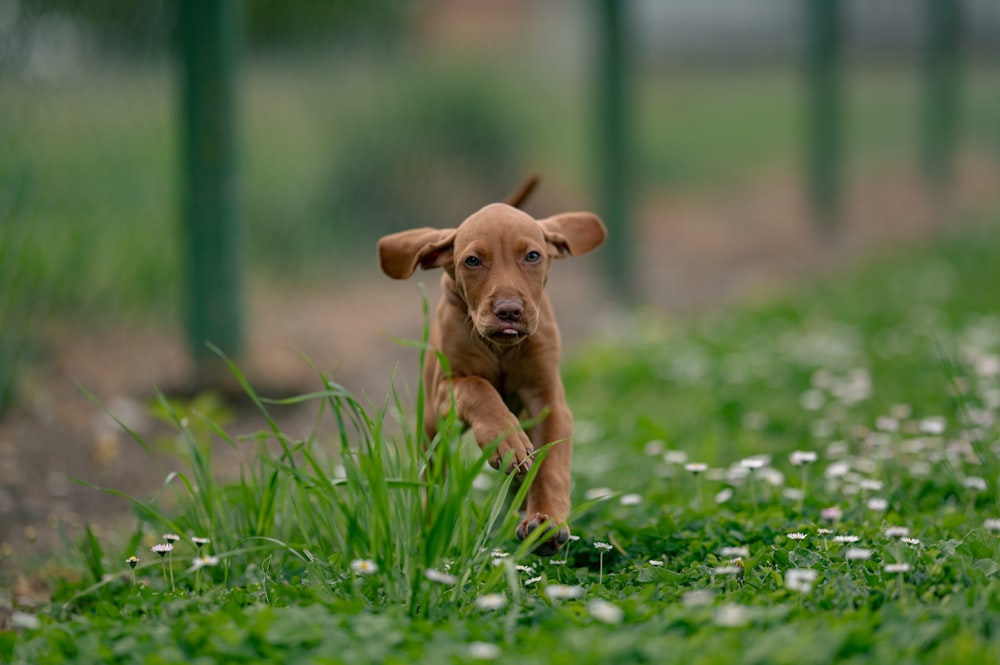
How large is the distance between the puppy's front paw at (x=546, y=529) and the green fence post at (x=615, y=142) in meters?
7.06

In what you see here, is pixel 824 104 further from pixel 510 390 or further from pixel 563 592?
pixel 563 592

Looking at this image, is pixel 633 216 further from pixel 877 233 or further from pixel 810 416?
pixel 877 233

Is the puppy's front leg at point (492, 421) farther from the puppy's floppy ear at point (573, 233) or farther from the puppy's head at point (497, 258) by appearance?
the puppy's floppy ear at point (573, 233)

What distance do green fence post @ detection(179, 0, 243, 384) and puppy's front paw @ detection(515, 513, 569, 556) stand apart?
11.5ft

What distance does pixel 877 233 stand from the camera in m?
15.2

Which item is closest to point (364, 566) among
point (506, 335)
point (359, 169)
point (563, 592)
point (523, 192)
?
point (563, 592)

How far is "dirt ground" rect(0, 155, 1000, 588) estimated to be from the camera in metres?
4.69

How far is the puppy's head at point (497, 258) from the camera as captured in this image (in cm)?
278

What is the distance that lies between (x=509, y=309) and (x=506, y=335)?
70 millimetres

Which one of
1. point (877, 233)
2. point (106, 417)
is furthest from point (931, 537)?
point (877, 233)

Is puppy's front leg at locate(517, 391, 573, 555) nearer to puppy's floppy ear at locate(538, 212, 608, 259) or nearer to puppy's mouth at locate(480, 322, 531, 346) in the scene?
puppy's mouth at locate(480, 322, 531, 346)

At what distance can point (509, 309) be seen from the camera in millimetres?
2748

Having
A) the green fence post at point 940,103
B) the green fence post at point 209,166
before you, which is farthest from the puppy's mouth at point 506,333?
the green fence post at point 940,103

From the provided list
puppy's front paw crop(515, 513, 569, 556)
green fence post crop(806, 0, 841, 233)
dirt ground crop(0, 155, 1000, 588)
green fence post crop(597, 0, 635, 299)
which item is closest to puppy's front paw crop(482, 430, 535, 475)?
puppy's front paw crop(515, 513, 569, 556)
